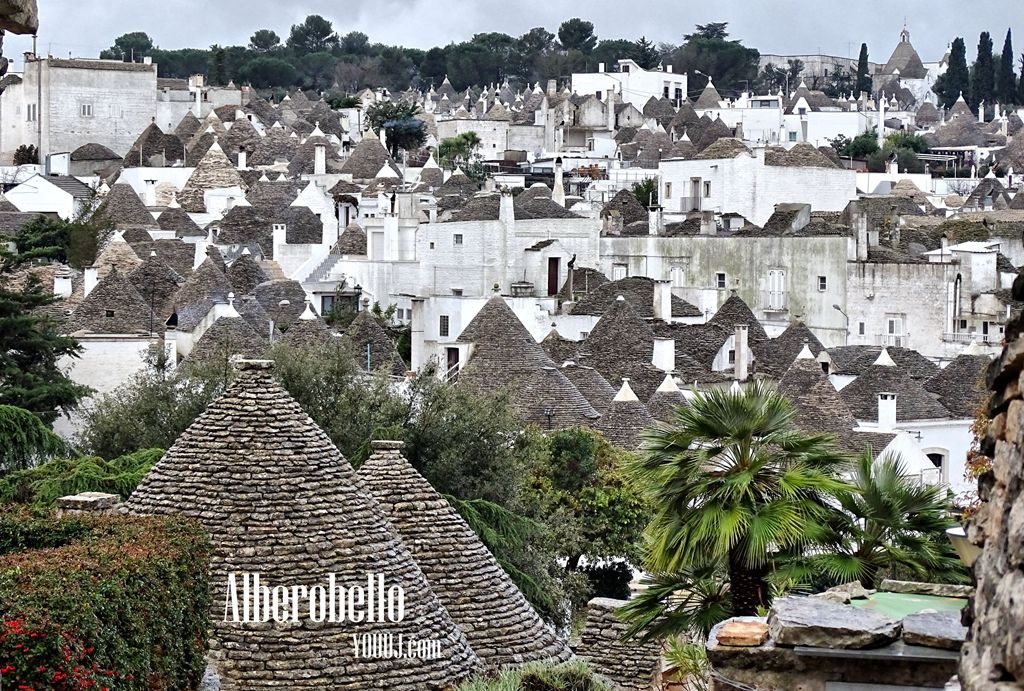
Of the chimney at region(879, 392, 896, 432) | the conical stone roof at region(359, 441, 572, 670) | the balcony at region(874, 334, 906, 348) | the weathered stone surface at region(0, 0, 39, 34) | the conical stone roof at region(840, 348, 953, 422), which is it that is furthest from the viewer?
the balcony at region(874, 334, 906, 348)

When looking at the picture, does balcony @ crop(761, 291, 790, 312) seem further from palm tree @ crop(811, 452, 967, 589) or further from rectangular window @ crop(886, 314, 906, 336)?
palm tree @ crop(811, 452, 967, 589)

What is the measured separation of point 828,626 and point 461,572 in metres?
10.8

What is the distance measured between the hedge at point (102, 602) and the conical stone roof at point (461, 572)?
3315 mm

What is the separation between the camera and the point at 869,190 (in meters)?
118

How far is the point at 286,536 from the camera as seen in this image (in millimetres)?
19969

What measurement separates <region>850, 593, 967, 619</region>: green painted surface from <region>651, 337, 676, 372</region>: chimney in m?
47.4


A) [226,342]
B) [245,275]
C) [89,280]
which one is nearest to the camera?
[226,342]

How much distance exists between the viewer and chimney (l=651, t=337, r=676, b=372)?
199ft

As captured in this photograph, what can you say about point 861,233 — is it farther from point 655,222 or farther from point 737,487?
point 737,487

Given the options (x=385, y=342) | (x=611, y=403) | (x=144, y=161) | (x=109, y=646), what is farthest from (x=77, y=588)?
(x=144, y=161)

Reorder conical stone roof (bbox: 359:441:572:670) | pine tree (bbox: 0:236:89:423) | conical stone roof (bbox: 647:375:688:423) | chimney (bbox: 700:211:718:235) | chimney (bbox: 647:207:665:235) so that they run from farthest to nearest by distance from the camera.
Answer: chimney (bbox: 647:207:665:235)
chimney (bbox: 700:211:718:235)
conical stone roof (bbox: 647:375:688:423)
pine tree (bbox: 0:236:89:423)
conical stone roof (bbox: 359:441:572:670)

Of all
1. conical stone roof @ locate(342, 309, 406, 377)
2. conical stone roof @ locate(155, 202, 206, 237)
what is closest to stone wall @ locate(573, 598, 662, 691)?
conical stone roof @ locate(342, 309, 406, 377)

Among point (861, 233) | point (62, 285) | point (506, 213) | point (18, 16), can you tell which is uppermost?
point (506, 213)

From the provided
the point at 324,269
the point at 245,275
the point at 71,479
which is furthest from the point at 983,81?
the point at 71,479
